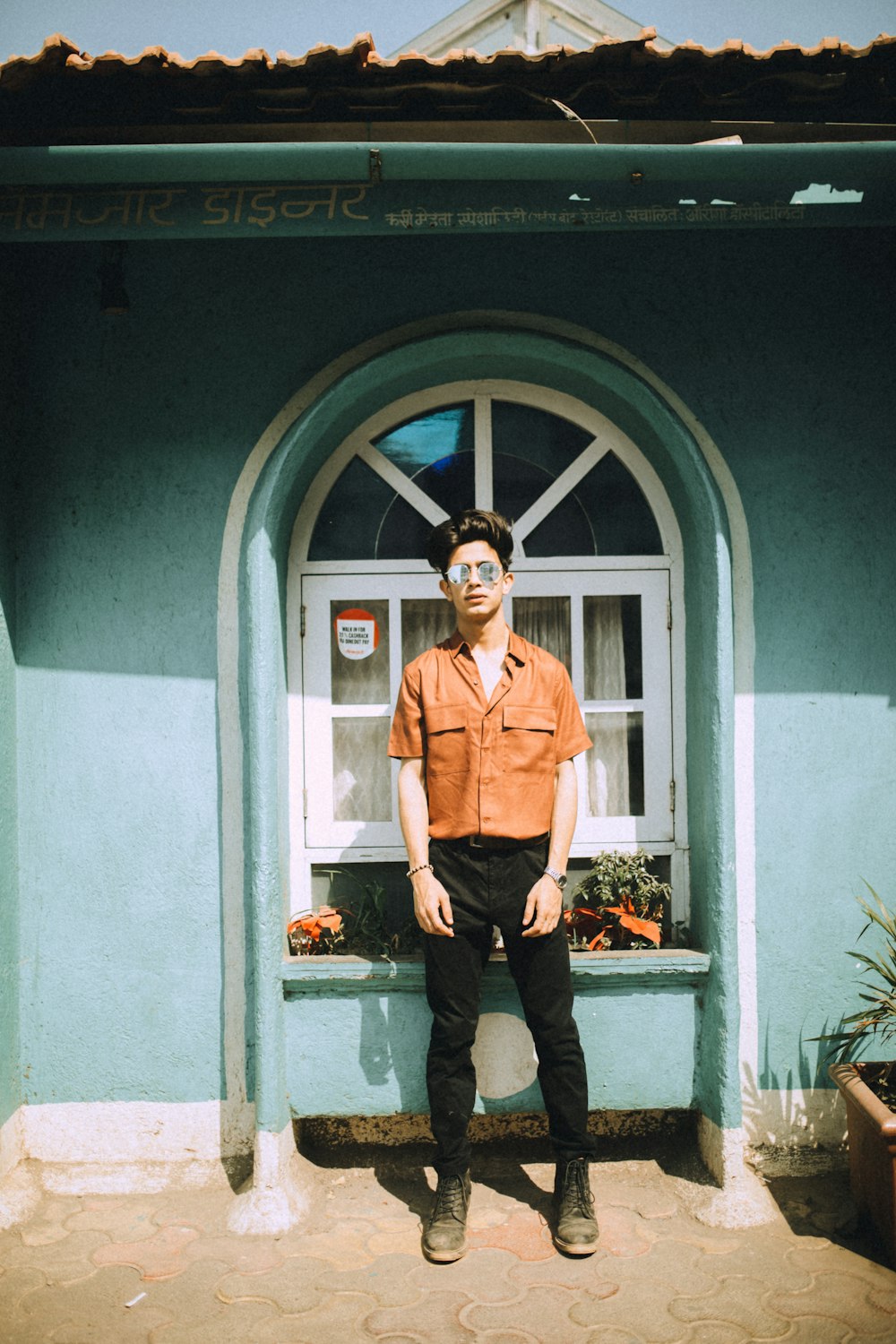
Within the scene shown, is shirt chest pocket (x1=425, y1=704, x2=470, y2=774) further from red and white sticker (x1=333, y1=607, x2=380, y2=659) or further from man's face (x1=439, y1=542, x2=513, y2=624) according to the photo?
red and white sticker (x1=333, y1=607, x2=380, y2=659)

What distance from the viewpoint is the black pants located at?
3379mm

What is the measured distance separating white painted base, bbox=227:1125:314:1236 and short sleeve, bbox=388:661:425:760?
1.61 meters

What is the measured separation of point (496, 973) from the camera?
12.1 feet

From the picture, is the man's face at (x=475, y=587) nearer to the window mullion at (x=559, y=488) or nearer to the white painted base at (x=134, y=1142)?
the window mullion at (x=559, y=488)

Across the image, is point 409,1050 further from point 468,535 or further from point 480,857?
point 468,535

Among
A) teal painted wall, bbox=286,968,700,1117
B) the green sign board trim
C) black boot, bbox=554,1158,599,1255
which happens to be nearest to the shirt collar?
teal painted wall, bbox=286,968,700,1117

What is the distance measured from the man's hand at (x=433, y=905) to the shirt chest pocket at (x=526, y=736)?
1.63 feet

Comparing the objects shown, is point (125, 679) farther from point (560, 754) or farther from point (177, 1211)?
point (177, 1211)

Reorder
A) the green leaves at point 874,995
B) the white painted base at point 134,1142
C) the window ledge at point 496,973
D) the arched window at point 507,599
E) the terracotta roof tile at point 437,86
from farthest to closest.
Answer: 1. the arched window at point 507,599
2. the white painted base at point 134,1142
3. the window ledge at point 496,973
4. the green leaves at point 874,995
5. the terracotta roof tile at point 437,86

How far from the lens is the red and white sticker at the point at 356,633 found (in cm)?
412

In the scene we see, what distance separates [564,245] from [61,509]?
93.6 inches

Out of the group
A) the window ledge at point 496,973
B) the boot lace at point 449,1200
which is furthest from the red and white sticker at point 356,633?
the boot lace at point 449,1200

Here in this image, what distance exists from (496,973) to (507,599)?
159 cm

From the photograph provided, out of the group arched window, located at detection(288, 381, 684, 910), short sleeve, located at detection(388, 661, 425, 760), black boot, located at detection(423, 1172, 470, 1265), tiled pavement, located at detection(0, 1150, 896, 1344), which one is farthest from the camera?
arched window, located at detection(288, 381, 684, 910)
